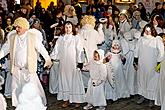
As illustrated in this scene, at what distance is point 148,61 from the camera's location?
995 cm

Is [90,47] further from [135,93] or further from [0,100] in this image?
[0,100]

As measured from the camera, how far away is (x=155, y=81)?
9961 millimetres

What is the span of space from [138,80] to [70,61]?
1506 mm

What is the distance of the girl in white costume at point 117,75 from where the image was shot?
1045 centimetres

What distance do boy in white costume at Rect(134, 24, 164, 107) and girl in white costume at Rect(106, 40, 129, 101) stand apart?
45cm

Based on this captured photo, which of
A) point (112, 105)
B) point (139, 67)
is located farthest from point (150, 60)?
point (112, 105)

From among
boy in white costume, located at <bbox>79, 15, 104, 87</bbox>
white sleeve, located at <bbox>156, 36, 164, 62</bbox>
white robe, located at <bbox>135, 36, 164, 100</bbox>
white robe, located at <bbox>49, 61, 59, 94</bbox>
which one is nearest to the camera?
white sleeve, located at <bbox>156, 36, 164, 62</bbox>

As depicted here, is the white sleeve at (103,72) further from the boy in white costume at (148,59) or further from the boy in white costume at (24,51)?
the boy in white costume at (24,51)

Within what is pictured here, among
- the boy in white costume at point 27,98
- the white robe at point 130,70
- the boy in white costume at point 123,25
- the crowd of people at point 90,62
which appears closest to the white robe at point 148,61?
the crowd of people at point 90,62

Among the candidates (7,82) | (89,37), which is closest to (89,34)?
(89,37)

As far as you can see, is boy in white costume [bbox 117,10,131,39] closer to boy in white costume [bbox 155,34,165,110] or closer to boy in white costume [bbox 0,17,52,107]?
boy in white costume [bbox 155,34,165,110]

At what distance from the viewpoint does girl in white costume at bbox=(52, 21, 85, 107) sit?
998 centimetres

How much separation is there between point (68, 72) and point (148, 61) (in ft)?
5.45

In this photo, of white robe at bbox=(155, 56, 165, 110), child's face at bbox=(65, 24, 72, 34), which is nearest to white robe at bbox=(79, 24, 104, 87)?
child's face at bbox=(65, 24, 72, 34)
